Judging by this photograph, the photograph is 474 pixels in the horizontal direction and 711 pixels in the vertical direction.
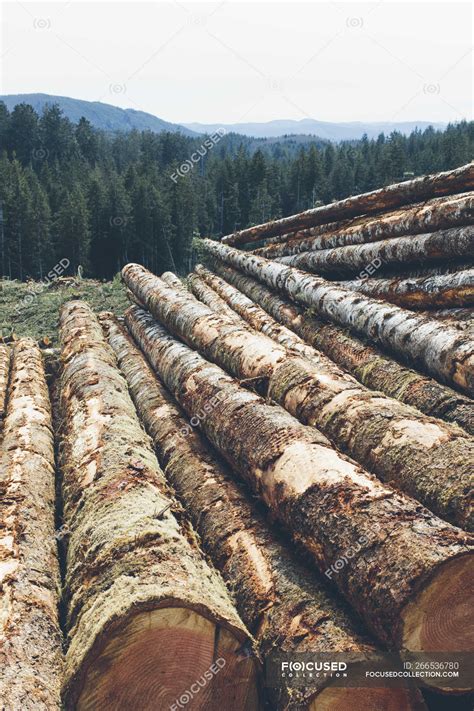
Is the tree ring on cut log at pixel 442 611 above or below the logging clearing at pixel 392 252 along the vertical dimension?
below

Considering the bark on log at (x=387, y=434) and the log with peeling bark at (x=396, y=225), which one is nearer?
the bark on log at (x=387, y=434)

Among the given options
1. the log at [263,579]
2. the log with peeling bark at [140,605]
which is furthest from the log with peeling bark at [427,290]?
the log with peeling bark at [140,605]

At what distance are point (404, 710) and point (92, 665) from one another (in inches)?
65.6

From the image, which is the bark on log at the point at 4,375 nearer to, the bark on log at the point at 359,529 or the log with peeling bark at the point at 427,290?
the bark on log at the point at 359,529

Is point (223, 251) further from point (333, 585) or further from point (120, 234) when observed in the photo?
point (120, 234)

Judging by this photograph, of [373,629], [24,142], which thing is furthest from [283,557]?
[24,142]

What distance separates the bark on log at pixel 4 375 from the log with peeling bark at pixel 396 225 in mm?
6957

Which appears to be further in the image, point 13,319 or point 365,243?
point 13,319

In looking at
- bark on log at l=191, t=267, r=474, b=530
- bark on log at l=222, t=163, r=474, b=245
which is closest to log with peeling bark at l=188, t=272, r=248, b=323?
bark on log at l=222, t=163, r=474, b=245

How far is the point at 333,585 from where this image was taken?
3.30m

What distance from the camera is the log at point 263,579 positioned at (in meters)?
A: 2.77

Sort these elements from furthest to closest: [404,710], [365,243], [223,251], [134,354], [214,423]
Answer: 1. [223,251]
2. [365,243]
3. [134,354]
4. [214,423]
5. [404,710]

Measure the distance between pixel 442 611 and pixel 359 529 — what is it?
23.3 inches

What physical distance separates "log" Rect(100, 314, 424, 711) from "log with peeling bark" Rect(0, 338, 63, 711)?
3.84ft
